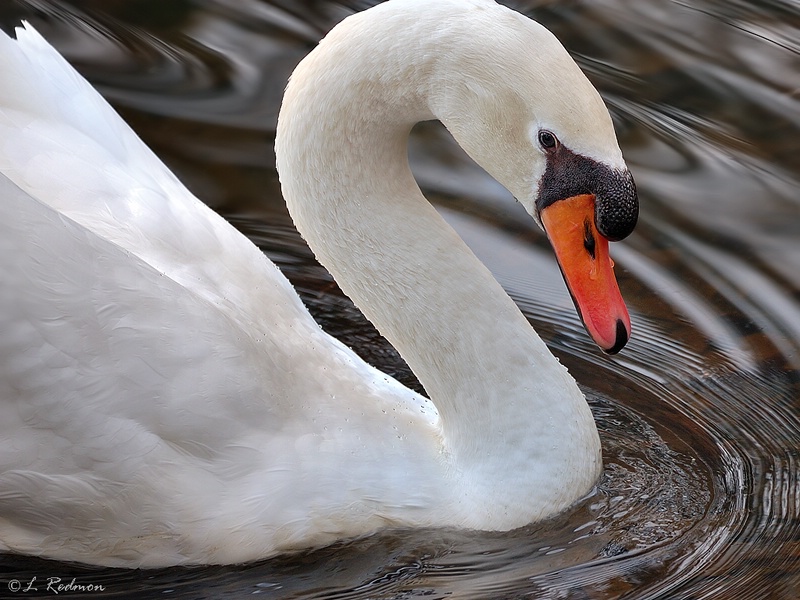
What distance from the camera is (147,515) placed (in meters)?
4.07

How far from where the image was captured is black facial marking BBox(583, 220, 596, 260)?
3893mm

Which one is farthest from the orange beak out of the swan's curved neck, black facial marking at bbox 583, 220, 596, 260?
the swan's curved neck

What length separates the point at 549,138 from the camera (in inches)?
148

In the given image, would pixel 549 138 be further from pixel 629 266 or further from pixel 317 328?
pixel 629 266

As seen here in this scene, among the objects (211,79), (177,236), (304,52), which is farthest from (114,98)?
(177,236)

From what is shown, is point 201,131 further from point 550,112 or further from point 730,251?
point 550,112

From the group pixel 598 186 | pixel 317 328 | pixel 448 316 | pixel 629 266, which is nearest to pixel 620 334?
pixel 598 186

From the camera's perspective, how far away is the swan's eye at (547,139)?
3740 millimetres

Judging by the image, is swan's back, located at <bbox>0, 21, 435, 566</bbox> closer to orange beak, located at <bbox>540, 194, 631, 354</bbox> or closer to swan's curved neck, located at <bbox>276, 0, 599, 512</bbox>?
swan's curved neck, located at <bbox>276, 0, 599, 512</bbox>

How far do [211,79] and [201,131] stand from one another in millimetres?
527

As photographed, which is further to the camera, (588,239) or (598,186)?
(588,239)
